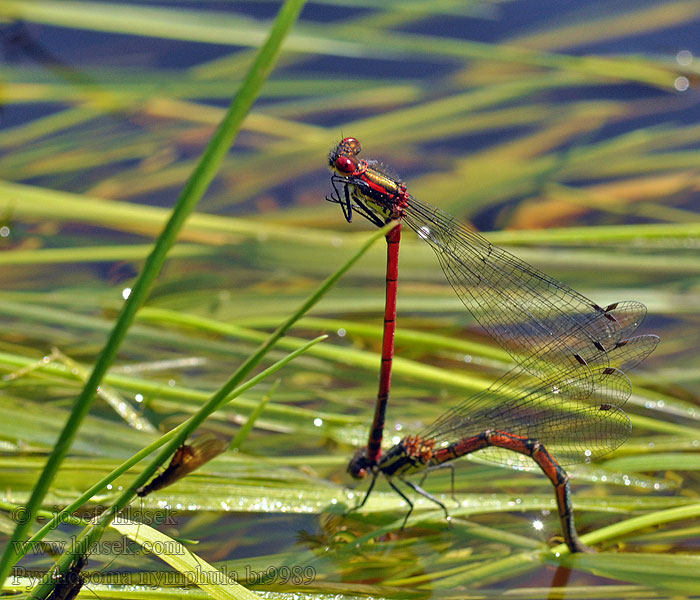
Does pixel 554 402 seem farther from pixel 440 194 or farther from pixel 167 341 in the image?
pixel 440 194

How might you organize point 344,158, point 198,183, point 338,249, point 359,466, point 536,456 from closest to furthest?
1. point 198,183
2. point 344,158
3. point 536,456
4. point 359,466
5. point 338,249

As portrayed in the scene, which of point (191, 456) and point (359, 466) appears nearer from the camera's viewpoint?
point (191, 456)

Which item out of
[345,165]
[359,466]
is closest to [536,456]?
[359,466]

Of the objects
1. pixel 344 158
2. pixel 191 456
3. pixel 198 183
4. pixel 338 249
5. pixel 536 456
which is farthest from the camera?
pixel 338 249

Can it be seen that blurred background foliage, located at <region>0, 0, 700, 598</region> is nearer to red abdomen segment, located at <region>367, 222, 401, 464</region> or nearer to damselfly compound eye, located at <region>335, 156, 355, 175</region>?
red abdomen segment, located at <region>367, 222, 401, 464</region>

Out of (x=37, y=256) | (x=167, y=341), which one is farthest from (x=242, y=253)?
(x=37, y=256)

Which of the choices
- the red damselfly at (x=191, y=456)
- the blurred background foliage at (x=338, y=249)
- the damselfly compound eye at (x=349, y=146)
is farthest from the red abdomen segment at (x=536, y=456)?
the damselfly compound eye at (x=349, y=146)

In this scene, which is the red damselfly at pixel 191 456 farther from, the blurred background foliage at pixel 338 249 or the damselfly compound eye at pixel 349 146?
the damselfly compound eye at pixel 349 146

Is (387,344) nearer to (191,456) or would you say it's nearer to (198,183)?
(191,456)
